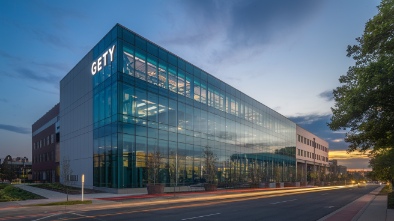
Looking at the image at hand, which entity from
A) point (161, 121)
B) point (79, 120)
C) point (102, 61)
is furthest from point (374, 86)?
point (79, 120)

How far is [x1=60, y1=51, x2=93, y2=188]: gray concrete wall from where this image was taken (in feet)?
151

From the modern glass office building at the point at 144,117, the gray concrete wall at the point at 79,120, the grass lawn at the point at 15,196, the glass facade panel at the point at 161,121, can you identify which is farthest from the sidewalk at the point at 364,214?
the gray concrete wall at the point at 79,120

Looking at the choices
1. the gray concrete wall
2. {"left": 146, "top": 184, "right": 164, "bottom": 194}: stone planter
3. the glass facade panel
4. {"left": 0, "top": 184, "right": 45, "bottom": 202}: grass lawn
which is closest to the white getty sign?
the glass facade panel

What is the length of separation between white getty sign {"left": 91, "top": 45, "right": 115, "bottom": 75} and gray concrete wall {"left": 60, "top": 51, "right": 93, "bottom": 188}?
1.66m

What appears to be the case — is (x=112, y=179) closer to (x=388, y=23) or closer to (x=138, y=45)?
(x=138, y=45)

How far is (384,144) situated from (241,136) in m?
46.3

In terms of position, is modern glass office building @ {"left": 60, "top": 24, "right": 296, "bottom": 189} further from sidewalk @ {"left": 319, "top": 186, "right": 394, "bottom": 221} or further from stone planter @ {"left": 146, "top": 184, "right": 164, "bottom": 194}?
sidewalk @ {"left": 319, "top": 186, "right": 394, "bottom": 221}

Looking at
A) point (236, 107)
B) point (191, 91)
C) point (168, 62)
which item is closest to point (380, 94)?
point (168, 62)

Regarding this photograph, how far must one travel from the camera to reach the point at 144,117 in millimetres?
41656

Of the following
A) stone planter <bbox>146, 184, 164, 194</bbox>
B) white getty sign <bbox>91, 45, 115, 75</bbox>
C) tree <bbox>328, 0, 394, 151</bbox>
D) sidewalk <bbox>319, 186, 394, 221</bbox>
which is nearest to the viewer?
tree <bbox>328, 0, 394, 151</bbox>

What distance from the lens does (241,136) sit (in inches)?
2584

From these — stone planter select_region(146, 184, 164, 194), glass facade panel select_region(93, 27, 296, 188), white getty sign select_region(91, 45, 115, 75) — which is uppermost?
white getty sign select_region(91, 45, 115, 75)

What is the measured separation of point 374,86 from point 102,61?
35.0 m

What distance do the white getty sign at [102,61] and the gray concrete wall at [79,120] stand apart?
5.45 ft
